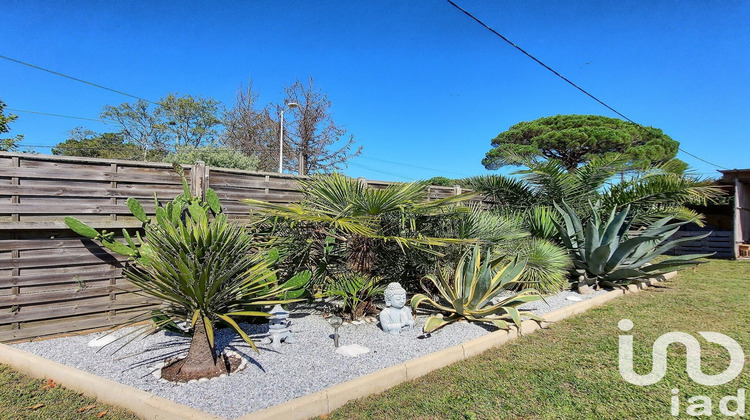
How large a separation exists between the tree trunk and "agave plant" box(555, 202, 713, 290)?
6.12 m

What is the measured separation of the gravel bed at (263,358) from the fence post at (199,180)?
1.71 meters

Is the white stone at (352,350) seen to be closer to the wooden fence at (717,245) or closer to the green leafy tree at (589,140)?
the wooden fence at (717,245)

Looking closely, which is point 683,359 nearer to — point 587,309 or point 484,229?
point 587,309

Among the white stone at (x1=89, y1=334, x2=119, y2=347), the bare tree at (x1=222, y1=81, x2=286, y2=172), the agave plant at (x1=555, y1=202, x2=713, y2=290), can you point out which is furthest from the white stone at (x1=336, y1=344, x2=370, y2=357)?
the bare tree at (x1=222, y1=81, x2=286, y2=172)

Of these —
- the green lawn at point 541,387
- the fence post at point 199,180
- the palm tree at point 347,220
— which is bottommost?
the green lawn at point 541,387

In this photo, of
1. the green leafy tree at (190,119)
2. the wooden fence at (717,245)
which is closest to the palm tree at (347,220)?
the wooden fence at (717,245)

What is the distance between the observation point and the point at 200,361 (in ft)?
10.1

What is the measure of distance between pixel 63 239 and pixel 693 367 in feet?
21.0

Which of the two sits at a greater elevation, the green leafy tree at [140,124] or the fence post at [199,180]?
the green leafy tree at [140,124]

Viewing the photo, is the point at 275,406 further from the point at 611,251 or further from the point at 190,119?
the point at 190,119

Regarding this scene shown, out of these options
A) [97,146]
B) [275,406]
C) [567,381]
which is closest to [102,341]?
[275,406]

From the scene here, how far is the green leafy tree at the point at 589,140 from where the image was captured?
71.6ft

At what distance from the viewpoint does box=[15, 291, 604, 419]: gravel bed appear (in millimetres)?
2734

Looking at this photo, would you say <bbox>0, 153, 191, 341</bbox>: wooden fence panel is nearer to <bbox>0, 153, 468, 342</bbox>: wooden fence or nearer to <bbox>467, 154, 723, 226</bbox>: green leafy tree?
<bbox>0, 153, 468, 342</bbox>: wooden fence
